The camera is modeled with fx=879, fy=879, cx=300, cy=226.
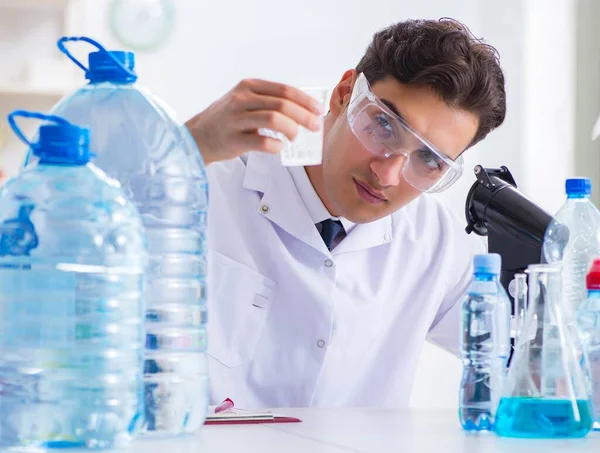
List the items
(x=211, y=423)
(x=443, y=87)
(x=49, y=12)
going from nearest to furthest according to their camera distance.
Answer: (x=211, y=423) < (x=443, y=87) < (x=49, y=12)

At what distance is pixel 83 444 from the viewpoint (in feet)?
2.84

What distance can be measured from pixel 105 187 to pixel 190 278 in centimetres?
21

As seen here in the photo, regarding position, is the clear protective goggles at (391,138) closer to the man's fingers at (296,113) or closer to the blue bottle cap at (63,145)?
the man's fingers at (296,113)

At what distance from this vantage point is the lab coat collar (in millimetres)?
1963

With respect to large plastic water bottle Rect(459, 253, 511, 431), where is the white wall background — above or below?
above

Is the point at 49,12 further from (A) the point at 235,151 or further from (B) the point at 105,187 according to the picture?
(B) the point at 105,187

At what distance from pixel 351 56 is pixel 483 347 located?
8.48ft

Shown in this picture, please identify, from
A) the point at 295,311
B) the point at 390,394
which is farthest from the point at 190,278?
the point at 390,394

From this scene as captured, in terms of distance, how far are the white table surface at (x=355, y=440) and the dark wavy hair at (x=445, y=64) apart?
778mm

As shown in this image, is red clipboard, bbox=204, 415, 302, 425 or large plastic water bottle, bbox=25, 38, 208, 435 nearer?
large plastic water bottle, bbox=25, 38, 208, 435

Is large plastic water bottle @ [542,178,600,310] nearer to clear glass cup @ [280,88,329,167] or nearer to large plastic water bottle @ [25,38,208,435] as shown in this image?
clear glass cup @ [280,88,329,167]

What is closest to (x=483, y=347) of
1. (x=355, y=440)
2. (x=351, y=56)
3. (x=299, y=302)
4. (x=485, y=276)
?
(x=485, y=276)

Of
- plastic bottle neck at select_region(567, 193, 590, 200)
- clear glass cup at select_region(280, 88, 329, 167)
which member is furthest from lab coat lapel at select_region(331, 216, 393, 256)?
clear glass cup at select_region(280, 88, 329, 167)

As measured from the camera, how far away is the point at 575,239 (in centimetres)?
173
